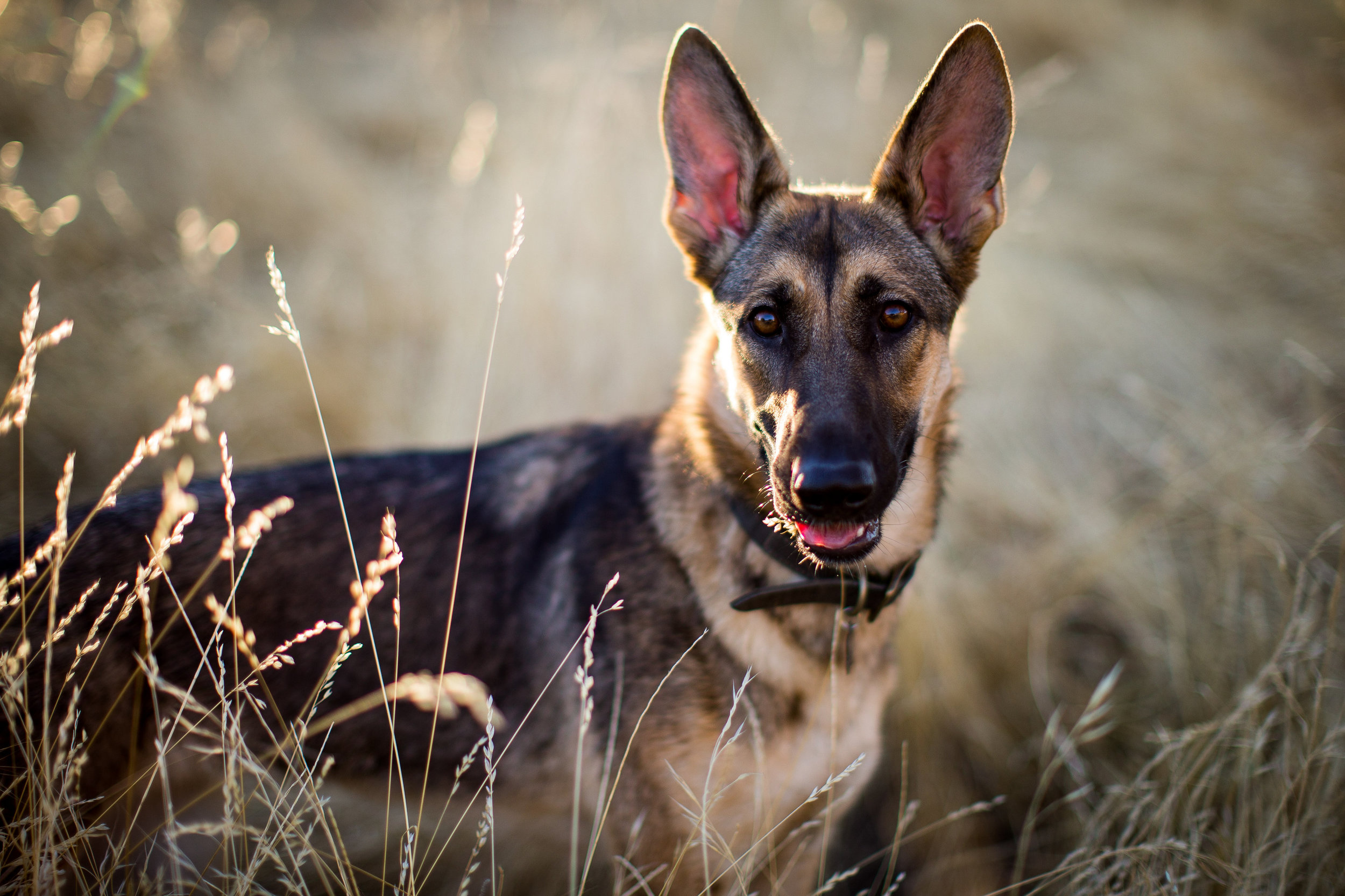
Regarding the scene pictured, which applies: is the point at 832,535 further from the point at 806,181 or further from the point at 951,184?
the point at 806,181

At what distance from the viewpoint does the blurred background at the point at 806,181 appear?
3.35 meters

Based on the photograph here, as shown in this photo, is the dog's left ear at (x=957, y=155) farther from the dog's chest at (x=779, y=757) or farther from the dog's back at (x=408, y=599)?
the dog's chest at (x=779, y=757)

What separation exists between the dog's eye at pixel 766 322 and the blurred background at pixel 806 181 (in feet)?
7.06

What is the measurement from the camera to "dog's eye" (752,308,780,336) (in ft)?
6.57

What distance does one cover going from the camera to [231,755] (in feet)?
4.36

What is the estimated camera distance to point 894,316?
6.51 ft

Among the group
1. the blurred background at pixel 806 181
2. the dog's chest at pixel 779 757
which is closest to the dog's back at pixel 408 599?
the dog's chest at pixel 779 757

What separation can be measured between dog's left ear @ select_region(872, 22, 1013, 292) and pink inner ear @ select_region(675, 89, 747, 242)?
0.49 metres

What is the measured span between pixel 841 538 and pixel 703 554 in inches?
21.4

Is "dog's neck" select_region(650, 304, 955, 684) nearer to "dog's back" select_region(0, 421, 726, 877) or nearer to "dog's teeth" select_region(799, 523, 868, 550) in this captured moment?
"dog's back" select_region(0, 421, 726, 877)

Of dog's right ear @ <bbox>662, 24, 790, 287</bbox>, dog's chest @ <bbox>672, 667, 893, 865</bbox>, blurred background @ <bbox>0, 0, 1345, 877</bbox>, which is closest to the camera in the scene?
dog's chest @ <bbox>672, 667, 893, 865</bbox>

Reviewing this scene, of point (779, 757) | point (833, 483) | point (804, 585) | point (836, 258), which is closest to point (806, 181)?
point (836, 258)

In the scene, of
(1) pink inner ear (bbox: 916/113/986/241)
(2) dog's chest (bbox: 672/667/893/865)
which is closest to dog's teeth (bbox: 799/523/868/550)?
(2) dog's chest (bbox: 672/667/893/865)

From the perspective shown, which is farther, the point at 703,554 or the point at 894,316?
the point at 703,554
